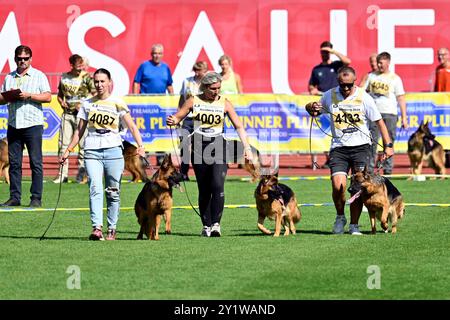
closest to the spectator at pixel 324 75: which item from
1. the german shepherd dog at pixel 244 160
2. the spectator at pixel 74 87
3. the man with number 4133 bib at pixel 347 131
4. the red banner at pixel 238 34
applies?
the german shepherd dog at pixel 244 160

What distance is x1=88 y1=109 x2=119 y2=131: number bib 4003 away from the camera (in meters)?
13.4

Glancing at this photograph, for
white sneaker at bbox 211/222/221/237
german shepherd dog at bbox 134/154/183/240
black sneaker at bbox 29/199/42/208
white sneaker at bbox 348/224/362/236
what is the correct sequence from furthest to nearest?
black sneaker at bbox 29/199/42/208 < white sneaker at bbox 348/224/362/236 < white sneaker at bbox 211/222/221/237 < german shepherd dog at bbox 134/154/183/240

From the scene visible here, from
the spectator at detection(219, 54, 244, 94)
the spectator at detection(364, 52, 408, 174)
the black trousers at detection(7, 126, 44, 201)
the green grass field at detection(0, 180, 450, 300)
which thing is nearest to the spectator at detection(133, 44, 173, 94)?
the spectator at detection(219, 54, 244, 94)

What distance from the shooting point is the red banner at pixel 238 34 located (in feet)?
87.4

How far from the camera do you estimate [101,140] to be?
44.2 ft

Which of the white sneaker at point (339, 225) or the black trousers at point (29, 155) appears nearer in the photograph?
the white sneaker at point (339, 225)

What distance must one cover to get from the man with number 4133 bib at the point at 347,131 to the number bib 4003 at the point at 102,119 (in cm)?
217

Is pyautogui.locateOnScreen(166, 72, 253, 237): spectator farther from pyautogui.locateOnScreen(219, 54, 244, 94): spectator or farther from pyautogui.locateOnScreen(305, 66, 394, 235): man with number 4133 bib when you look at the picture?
pyautogui.locateOnScreen(219, 54, 244, 94): spectator

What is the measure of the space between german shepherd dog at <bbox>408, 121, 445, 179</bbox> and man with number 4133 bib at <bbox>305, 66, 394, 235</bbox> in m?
7.96

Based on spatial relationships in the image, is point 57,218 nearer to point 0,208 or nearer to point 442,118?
point 0,208

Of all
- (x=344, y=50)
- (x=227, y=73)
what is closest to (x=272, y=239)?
(x=227, y=73)

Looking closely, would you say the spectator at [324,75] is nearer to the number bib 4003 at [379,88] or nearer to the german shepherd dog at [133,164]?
the number bib 4003 at [379,88]

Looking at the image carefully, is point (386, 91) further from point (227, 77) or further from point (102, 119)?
point (102, 119)

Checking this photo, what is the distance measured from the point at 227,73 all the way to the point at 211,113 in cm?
851
